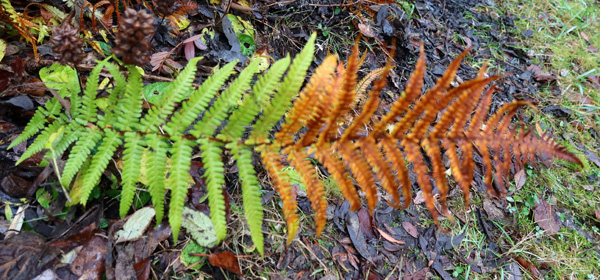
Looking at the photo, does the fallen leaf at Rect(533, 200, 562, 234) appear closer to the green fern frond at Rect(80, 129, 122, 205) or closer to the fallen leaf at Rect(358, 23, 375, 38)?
the fallen leaf at Rect(358, 23, 375, 38)

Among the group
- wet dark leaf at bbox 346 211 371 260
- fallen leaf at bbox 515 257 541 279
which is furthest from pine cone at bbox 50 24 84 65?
fallen leaf at bbox 515 257 541 279

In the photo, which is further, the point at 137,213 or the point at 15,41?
the point at 15,41

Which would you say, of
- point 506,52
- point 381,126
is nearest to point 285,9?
point 381,126

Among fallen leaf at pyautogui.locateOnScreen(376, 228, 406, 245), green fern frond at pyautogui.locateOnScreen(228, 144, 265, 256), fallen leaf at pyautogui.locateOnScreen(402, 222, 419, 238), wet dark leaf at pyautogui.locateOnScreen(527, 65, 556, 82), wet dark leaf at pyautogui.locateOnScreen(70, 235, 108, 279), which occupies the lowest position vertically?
wet dark leaf at pyautogui.locateOnScreen(70, 235, 108, 279)

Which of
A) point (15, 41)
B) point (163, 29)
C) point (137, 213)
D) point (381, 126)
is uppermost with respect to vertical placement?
point (381, 126)

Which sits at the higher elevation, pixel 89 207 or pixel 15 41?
pixel 15 41

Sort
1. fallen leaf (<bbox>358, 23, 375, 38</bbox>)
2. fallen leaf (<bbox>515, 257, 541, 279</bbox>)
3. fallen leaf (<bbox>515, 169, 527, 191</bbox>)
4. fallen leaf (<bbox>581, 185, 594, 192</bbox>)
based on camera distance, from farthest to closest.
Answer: fallen leaf (<bbox>581, 185, 594, 192</bbox>) → fallen leaf (<bbox>358, 23, 375, 38</bbox>) → fallen leaf (<bbox>515, 169, 527, 191</bbox>) → fallen leaf (<bbox>515, 257, 541, 279</bbox>)

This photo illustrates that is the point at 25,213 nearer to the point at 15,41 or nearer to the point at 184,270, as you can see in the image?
the point at 184,270
